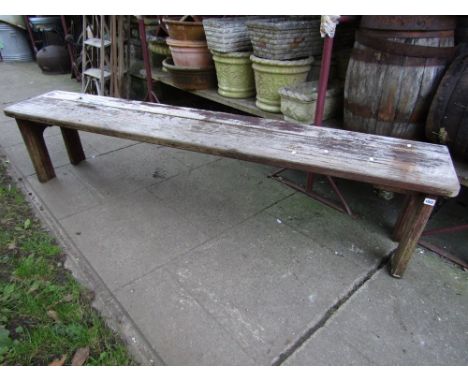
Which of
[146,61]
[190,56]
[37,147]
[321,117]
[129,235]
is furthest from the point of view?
[146,61]

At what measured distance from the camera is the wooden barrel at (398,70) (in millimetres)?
1920

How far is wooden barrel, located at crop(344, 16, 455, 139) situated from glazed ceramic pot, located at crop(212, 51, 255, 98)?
1043mm

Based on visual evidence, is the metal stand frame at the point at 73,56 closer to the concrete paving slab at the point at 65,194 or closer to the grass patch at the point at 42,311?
the concrete paving slab at the point at 65,194

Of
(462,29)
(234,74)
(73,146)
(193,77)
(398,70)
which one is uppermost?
(462,29)

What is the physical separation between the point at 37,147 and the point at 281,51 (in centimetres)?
208

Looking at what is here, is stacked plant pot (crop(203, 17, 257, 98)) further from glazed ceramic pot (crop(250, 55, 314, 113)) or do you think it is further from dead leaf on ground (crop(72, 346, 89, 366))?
dead leaf on ground (crop(72, 346, 89, 366))

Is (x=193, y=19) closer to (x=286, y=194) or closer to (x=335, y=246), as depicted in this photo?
(x=286, y=194)

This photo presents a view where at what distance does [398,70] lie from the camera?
1982mm

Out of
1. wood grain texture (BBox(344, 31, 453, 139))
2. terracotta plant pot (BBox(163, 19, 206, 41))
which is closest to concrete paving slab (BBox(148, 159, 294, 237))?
wood grain texture (BBox(344, 31, 453, 139))

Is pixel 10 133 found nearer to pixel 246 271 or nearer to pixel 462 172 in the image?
pixel 246 271

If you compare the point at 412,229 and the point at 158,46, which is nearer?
the point at 412,229

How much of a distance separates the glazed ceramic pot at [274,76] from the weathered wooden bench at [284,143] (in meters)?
0.68

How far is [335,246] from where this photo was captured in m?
2.09

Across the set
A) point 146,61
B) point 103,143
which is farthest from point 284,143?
point 146,61
